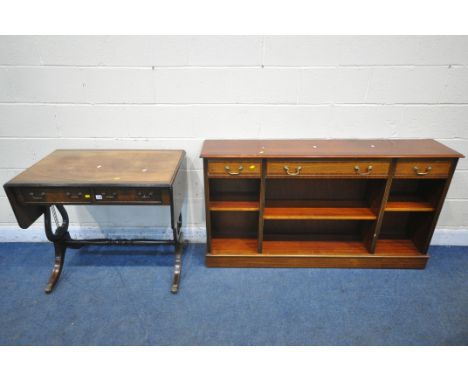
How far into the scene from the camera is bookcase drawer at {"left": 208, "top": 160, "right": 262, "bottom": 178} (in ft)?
6.77

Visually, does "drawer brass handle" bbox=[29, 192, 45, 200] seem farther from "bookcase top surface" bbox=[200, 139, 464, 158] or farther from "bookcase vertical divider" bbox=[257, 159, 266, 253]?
"bookcase vertical divider" bbox=[257, 159, 266, 253]

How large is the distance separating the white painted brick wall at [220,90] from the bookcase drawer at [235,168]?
37 cm

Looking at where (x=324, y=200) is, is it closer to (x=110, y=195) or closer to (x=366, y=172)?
(x=366, y=172)

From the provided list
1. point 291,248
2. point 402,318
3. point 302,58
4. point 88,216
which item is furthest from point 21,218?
point 402,318

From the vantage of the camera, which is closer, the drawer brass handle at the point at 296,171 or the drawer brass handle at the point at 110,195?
the drawer brass handle at the point at 110,195

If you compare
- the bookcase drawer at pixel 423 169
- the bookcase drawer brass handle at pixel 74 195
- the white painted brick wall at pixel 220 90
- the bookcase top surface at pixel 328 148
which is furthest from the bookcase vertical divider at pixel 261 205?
the bookcase drawer brass handle at pixel 74 195

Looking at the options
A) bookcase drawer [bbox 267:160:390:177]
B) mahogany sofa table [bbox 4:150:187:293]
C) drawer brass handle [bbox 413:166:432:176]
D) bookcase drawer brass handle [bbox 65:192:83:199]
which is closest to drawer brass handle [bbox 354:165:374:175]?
bookcase drawer [bbox 267:160:390:177]

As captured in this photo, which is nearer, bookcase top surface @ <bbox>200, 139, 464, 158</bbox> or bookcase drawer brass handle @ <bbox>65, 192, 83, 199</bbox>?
→ bookcase drawer brass handle @ <bbox>65, 192, 83, 199</bbox>

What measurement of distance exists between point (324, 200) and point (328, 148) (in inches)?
20.2

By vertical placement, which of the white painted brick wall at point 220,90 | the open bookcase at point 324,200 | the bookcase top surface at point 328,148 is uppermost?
the white painted brick wall at point 220,90

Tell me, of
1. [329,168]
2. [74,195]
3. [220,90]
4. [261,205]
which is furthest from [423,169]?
[74,195]

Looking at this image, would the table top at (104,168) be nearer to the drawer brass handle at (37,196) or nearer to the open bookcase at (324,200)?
the drawer brass handle at (37,196)

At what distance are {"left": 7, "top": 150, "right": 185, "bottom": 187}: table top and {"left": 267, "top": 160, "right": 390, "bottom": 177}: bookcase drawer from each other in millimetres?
694

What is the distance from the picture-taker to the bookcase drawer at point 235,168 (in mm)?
2064
